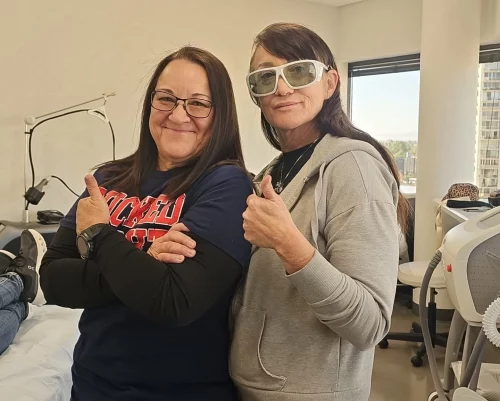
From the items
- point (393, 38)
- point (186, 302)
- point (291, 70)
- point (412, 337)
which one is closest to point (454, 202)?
point (412, 337)

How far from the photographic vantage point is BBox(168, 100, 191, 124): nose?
1.08 metres

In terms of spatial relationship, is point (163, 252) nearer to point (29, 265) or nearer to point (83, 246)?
point (83, 246)

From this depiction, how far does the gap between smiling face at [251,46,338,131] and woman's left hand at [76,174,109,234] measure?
1.38 feet

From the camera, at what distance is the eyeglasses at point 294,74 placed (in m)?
1.17

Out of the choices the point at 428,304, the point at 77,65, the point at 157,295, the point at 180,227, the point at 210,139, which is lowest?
the point at 428,304

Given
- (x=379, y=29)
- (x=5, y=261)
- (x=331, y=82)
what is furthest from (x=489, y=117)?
(x=5, y=261)

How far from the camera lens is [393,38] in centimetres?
453

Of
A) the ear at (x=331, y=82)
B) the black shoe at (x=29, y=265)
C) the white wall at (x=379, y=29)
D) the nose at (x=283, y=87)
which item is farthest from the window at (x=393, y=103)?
the nose at (x=283, y=87)

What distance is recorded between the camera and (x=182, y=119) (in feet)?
3.56

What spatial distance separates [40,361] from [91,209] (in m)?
0.85

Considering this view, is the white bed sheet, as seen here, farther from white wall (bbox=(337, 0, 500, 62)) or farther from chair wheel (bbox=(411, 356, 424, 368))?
white wall (bbox=(337, 0, 500, 62))

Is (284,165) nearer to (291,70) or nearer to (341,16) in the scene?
(291,70)

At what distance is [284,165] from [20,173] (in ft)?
8.93

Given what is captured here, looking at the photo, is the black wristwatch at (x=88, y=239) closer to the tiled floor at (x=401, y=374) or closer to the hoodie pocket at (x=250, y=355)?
the hoodie pocket at (x=250, y=355)
